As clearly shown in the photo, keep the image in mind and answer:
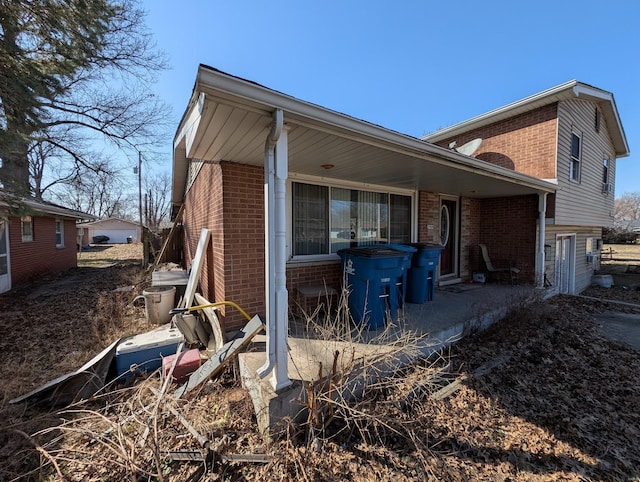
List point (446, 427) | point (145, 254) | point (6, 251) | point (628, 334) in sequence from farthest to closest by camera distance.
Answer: point (145, 254)
point (6, 251)
point (628, 334)
point (446, 427)

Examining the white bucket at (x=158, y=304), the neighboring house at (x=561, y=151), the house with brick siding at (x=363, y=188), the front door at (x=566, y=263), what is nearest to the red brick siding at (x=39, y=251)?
the house with brick siding at (x=363, y=188)

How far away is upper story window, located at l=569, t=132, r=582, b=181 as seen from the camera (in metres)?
8.39

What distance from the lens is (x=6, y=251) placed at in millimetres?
9562

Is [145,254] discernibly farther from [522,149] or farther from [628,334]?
[628,334]

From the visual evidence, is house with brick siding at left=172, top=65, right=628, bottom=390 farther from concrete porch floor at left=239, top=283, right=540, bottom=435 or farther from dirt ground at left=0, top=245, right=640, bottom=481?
dirt ground at left=0, top=245, right=640, bottom=481

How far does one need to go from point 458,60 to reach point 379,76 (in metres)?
2.42

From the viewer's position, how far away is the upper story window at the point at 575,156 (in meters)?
8.39

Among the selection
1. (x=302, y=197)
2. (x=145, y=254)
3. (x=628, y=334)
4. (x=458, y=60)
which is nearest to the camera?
(x=302, y=197)

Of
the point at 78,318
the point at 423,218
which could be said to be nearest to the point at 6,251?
the point at 78,318

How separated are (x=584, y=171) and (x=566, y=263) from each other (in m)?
3.33

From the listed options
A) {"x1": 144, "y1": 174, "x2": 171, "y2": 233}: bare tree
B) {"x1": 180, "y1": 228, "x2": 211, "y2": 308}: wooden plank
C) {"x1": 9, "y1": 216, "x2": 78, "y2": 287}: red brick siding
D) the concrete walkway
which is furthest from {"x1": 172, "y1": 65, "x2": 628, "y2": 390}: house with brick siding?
{"x1": 144, "y1": 174, "x2": 171, "y2": 233}: bare tree

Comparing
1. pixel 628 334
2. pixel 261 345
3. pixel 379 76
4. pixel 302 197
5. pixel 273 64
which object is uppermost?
pixel 379 76

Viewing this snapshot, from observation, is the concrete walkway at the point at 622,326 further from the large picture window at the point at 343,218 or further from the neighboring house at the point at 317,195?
the large picture window at the point at 343,218

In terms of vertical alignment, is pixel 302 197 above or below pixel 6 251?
above
